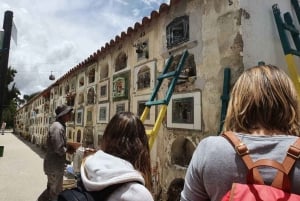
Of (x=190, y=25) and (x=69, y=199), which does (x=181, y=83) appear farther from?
(x=69, y=199)

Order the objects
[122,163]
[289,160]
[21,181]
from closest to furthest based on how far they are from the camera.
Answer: [289,160] < [122,163] < [21,181]

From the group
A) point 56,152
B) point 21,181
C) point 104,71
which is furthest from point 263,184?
point 21,181

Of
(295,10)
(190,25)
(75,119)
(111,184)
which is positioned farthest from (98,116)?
(111,184)

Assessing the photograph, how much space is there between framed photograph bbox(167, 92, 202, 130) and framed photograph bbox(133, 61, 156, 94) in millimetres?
671

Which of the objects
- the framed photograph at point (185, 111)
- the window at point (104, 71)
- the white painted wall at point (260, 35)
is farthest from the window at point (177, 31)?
the window at point (104, 71)

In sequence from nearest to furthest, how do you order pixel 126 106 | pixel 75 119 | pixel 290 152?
pixel 290 152 → pixel 126 106 → pixel 75 119

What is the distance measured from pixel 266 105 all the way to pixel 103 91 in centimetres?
565

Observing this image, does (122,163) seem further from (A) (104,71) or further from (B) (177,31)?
(A) (104,71)

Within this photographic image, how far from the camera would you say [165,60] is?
410 cm

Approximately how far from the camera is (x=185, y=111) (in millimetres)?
3650

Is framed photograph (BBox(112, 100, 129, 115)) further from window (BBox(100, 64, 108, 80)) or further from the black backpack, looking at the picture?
the black backpack

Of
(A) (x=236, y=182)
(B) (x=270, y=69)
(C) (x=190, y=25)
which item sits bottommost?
(A) (x=236, y=182)

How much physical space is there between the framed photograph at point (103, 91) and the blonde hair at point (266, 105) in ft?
17.4

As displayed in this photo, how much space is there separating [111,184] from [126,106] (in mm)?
4077
